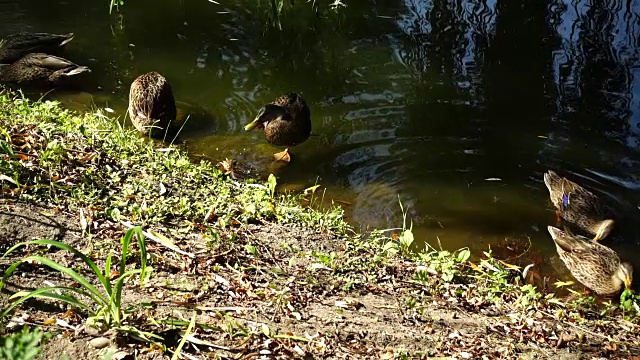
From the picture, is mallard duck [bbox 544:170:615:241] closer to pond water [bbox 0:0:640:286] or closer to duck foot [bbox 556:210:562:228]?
duck foot [bbox 556:210:562:228]

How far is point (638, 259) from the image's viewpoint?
245 inches

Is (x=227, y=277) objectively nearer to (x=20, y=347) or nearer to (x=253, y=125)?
(x=20, y=347)

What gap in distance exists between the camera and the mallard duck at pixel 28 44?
892 cm

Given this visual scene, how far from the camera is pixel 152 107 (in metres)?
7.44

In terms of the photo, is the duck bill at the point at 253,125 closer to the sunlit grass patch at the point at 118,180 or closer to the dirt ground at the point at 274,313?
the sunlit grass patch at the point at 118,180

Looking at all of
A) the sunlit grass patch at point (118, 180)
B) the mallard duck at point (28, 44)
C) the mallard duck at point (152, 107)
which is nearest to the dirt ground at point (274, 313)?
the sunlit grass patch at point (118, 180)

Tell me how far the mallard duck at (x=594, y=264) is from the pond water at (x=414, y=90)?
7.2 inches

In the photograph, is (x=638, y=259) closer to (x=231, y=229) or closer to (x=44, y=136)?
(x=231, y=229)

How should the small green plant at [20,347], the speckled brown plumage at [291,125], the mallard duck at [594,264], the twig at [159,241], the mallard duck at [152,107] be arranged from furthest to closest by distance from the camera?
1. the mallard duck at [152,107]
2. the speckled brown plumage at [291,125]
3. the mallard duck at [594,264]
4. the twig at [159,241]
5. the small green plant at [20,347]

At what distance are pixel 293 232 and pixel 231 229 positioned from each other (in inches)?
20.9

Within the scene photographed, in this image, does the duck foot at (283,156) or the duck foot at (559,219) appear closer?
the duck foot at (559,219)

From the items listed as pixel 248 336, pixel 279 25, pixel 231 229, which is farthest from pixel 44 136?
pixel 279 25

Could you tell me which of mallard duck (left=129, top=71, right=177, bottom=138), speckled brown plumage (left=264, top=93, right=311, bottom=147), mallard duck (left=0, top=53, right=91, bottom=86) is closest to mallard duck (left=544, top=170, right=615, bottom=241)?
speckled brown plumage (left=264, top=93, right=311, bottom=147)

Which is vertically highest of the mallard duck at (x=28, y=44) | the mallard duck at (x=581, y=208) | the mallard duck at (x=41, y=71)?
the mallard duck at (x=28, y=44)
